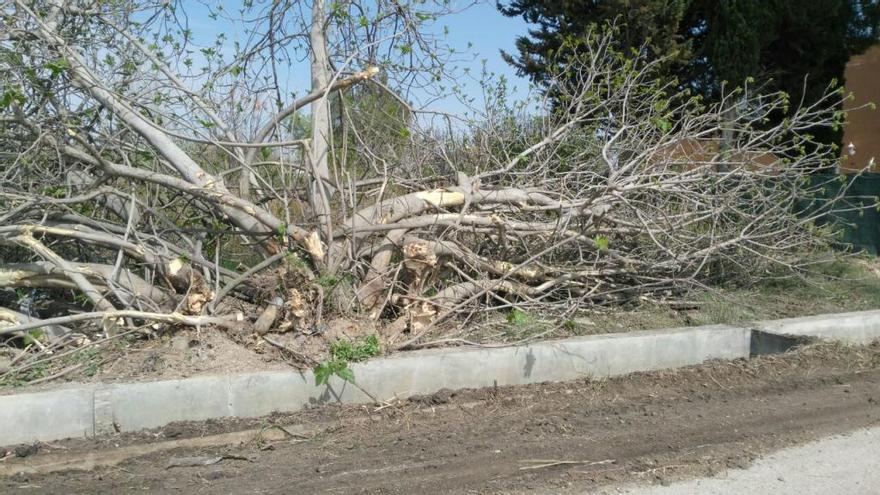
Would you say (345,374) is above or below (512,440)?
above

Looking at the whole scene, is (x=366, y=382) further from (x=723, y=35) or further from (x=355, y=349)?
(x=723, y=35)

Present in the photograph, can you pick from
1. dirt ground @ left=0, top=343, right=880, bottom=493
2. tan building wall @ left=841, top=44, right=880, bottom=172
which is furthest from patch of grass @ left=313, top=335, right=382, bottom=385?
tan building wall @ left=841, top=44, right=880, bottom=172

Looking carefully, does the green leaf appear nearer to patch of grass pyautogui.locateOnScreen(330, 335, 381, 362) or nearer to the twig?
patch of grass pyautogui.locateOnScreen(330, 335, 381, 362)

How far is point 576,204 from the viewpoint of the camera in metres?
7.04

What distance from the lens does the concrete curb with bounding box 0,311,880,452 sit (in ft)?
15.3

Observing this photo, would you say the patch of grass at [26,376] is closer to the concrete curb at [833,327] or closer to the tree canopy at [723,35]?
the concrete curb at [833,327]

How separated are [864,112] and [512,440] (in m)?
18.1

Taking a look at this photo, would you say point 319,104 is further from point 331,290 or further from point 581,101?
point 581,101

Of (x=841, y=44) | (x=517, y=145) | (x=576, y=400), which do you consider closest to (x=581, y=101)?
(x=517, y=145)

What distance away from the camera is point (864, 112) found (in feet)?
61.5

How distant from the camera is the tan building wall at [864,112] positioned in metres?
18.2

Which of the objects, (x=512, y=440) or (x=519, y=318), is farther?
(x=519, y=318)

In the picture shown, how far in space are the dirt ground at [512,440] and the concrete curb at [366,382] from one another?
13 cm

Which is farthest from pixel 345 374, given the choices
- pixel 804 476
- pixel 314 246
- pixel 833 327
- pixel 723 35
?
pixel 723 35
